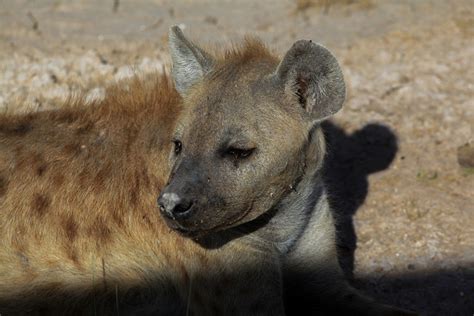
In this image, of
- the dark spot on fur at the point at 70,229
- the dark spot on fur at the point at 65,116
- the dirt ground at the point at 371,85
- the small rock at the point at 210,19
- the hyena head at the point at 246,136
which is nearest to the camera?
the hyena head at the point at 246,136

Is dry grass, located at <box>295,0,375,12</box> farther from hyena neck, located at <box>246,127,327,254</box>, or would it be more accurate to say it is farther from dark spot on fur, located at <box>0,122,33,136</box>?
dark spot on fur, located at <box>0,122,33,136</box>

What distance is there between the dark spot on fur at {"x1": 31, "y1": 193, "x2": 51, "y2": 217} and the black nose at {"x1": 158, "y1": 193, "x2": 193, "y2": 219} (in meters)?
0.63

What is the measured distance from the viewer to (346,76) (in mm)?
5371

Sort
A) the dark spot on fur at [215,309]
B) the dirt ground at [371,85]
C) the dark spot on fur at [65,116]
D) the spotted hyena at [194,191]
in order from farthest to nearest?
the dirt ground at [371,85], the dark spot on fur at [65,116], the dark spot on fur at [215,309], the spotted hyena at [194,191]

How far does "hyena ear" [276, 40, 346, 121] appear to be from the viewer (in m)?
3.33

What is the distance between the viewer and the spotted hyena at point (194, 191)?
3.24 meters

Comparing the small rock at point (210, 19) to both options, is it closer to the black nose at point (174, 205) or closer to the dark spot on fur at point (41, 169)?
the dark spot on fur at point (41, 169)

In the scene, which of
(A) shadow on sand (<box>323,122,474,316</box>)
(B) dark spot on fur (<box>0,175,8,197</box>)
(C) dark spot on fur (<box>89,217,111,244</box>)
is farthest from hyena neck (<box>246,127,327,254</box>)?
(B) dark spot on fur (<box>0,175,8,197</box>)

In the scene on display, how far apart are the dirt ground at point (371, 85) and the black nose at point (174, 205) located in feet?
4.03

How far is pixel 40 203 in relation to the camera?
11.4 feet

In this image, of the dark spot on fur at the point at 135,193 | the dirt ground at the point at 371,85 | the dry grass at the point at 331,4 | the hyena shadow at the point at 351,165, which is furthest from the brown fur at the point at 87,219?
the dry grass at the point at 331,4

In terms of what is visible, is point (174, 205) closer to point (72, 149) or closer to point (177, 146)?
point (177, 146)

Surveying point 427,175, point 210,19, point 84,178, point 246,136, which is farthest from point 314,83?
point 210,19

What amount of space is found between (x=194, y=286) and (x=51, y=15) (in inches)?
127
